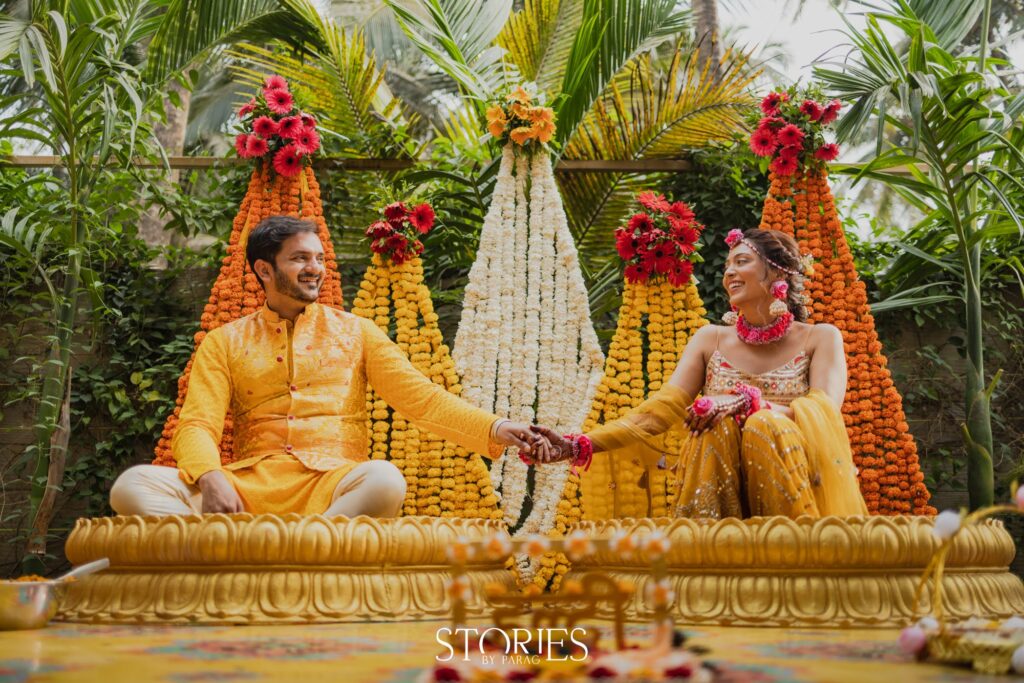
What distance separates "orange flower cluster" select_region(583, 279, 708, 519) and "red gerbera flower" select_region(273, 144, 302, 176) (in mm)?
1781

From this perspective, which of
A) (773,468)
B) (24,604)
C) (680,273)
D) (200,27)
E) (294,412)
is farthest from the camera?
(200,27)

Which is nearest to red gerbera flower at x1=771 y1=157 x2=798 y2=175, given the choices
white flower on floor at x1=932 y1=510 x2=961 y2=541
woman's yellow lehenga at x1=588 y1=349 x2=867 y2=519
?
woman's yellow lehenga at x1=588 y1=349 x2=867 y2=519

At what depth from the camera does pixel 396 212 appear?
4.82 m

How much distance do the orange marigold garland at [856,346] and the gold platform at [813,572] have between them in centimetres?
109

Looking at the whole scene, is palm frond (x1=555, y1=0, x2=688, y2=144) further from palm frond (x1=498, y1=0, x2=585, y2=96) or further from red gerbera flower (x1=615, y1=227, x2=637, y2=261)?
red gerbera flower (x1=615, y1=227, x2=637, y2=261)

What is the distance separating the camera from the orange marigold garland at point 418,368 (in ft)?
14.7

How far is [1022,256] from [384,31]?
13.4m

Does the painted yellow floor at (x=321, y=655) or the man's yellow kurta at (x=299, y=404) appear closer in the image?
the painted yellow floor at (x=321, y=655)

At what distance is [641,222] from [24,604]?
2.99 metres

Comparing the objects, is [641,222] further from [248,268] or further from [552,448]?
[248,268]

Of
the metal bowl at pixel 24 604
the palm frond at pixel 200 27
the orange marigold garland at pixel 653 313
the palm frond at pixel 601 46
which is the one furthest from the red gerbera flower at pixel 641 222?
the metal bowl at pixel 24 604

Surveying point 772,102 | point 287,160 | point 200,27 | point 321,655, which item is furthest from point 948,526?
point 200,27

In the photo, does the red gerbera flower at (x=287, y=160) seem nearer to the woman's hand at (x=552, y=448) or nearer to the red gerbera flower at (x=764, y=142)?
the woman's hand at (x=552, y=448)

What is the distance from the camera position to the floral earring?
412 cm
